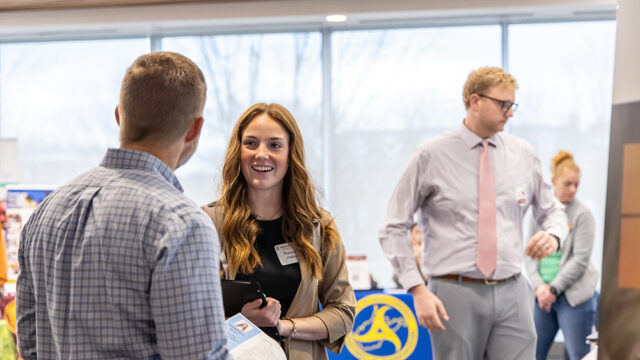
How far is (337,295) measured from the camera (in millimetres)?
2184

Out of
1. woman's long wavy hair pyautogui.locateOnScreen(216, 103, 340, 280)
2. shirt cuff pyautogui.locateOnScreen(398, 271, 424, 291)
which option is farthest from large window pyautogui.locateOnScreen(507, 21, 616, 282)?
woman's long wavy hair pyautogui.locateOnScreen(216, 103, 340, 280)

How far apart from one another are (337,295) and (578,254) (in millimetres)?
2867

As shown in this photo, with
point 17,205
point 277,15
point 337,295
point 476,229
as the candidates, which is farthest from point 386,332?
point 277,15

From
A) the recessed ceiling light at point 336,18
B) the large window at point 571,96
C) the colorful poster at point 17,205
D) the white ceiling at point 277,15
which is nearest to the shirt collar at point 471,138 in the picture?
the colorful poster at point 17,205

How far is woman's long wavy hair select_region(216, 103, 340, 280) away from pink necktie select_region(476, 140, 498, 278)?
94 cm

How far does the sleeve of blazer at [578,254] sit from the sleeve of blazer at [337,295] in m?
2.67

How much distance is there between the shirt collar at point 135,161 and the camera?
127 cm

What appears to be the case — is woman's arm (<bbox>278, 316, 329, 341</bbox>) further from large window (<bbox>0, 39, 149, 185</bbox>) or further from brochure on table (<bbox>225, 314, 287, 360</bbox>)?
large window (<bbox>0, 39, 149, 185</bbox>)

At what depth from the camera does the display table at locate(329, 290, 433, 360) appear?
12.4 feet

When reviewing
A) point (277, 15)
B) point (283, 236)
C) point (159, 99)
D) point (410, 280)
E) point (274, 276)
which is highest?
point (277, 15)

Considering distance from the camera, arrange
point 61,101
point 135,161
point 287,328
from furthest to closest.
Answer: point 61,101
point 287,328
point 135,161

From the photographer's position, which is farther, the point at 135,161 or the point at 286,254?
the point at 286,254

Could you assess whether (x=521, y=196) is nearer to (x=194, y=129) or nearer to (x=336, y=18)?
(x=194, y=129)

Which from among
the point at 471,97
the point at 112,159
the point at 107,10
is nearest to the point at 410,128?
the point at 107,10
